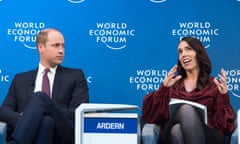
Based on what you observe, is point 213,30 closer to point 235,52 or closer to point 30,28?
point 235,52

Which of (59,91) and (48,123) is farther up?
(59,91)

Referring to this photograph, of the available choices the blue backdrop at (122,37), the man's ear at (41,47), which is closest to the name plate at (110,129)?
the man's ear at (41,47)

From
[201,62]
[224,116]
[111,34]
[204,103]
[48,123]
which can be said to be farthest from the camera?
[111,34]

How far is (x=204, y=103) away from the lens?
12.5ft

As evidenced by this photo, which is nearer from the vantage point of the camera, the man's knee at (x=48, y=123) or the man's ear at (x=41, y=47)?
the man's knee at (x=48, y=123)

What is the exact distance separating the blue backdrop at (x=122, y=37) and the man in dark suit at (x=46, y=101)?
53 centimetres

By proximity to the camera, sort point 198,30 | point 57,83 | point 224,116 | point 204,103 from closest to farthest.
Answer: point 224,116, point 204,103, point 57,83, point 198,30

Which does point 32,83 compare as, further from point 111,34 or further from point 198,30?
point 198,30

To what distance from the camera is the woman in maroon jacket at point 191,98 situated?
11.5ft

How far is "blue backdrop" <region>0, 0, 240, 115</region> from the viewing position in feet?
15.0

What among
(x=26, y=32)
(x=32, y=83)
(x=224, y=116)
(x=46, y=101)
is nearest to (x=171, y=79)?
(x=224, y=116)

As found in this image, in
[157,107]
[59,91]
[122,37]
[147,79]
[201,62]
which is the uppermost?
[122,37]

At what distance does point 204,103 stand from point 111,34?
128cm

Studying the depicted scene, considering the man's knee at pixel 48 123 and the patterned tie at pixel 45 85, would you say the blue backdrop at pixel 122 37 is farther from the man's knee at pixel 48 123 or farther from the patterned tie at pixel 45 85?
the man's knee at pixel 48 123
